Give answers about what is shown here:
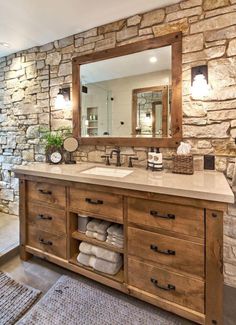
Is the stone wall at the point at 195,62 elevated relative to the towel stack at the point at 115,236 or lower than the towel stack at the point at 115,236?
elevated

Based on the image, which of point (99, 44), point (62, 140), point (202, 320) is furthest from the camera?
point (62, 140)

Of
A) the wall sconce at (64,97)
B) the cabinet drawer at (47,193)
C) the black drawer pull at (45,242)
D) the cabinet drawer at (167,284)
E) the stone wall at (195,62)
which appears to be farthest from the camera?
the wall sconce at (64,97)

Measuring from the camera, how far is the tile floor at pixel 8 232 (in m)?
2.16

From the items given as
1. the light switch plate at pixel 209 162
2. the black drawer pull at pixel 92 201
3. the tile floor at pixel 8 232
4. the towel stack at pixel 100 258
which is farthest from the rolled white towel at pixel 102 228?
the tile floor at pixel 8 232

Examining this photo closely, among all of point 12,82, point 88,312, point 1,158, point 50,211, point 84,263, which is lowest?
point 88,312

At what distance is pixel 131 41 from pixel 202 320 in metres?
2.31

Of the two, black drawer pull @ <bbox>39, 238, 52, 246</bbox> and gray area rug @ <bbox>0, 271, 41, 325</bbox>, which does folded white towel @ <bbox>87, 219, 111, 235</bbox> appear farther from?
gray area rug @ <bbox>0, 271, 41, 325</bbox>

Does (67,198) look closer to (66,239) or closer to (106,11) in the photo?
(66,239)

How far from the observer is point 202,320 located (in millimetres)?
1246

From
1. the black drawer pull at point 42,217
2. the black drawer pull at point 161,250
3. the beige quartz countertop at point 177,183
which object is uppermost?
the beige quartz countertop at point 177,183

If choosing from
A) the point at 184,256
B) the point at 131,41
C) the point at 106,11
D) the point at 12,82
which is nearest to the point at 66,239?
the point at 184,256

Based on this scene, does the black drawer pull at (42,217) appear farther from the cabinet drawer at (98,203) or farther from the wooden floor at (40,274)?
the wooden floor at (40,274)

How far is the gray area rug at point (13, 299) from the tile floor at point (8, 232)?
419 millimetres

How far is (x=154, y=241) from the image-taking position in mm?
1354
